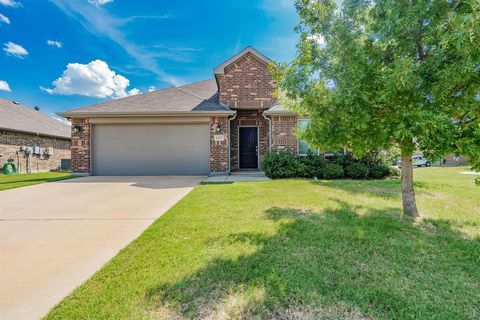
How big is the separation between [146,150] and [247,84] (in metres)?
6.13

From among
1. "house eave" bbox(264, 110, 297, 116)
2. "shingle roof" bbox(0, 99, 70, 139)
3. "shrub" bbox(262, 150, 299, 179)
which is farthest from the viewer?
"shingle roof" bbox(0, 99, 70, 139)

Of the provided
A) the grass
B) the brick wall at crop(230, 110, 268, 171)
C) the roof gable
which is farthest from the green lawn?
the roof gable

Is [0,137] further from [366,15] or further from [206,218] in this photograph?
[366,15]

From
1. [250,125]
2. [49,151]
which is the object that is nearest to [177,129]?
[250,125]

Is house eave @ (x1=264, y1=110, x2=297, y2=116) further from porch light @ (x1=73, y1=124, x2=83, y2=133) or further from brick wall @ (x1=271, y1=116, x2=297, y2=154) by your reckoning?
porch light @ (x1=73, y1=124, x2=83, y2=133)

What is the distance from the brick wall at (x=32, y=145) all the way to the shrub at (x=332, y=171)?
61.4 feet

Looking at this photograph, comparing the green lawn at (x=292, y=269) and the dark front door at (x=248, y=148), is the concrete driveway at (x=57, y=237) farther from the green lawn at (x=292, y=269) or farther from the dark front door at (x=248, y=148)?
the dark front door at (x=248, y=148)

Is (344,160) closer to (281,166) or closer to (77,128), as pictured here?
(281,166)

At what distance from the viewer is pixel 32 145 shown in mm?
15602

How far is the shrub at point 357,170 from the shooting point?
9512mm

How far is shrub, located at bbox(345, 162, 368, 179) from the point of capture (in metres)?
9.51

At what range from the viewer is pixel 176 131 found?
1112 centimetres

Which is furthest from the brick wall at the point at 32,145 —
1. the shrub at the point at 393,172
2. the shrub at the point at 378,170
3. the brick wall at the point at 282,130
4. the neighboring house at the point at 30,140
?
the shrub at the point at 393,172

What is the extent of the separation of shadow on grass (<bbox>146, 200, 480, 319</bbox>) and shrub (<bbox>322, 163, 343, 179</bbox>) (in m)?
Result: 6.09
